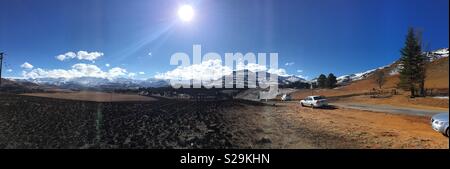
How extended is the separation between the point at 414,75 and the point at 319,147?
54060mm

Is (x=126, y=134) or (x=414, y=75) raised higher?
(x=414, y=75)

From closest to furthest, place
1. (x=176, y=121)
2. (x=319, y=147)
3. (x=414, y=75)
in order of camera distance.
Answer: (x=319, y=147), (x=176, y=121), (x=414, y=75)

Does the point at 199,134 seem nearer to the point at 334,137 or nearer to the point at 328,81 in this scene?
the point at 334,137

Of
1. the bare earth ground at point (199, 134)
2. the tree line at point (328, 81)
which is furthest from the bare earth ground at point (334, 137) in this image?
the tree line at point (328, 81)

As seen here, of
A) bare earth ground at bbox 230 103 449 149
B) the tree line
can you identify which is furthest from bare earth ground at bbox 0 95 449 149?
the tree line

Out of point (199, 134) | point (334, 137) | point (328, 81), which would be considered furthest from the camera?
point (328, 81)

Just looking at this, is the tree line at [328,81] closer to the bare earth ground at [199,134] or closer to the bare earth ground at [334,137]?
the bare earth ground at [199,134]

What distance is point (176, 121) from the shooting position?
79.3ft

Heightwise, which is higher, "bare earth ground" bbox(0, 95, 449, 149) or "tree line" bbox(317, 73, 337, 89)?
"tree line" bbox(317, 73, 337, 89)

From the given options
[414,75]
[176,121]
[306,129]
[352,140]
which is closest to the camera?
[352,140]

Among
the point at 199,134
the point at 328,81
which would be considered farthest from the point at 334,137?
the point at 328,81

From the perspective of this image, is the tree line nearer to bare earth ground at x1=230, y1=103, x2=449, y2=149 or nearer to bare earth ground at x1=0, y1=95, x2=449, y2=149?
bare earth ground at x1=0, y1=95, x2=449, y2=149
